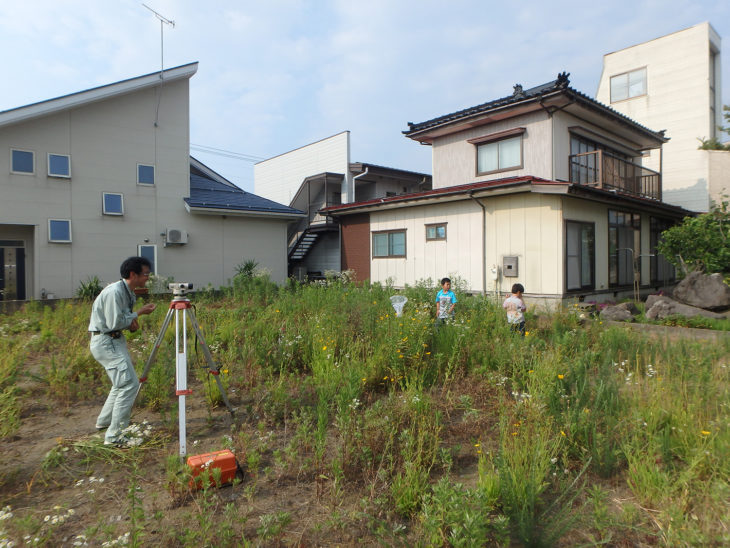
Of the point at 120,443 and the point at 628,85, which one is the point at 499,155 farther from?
the point at 628,85

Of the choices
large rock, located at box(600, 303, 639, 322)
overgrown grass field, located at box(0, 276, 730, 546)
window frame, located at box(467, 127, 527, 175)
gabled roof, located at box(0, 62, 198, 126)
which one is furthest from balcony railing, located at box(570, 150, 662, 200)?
gabled roof, located at box(0, 62, 198, 126)

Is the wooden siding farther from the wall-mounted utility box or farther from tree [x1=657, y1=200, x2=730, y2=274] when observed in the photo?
tree [x1=657, y1=200, x2=730, y2=274]

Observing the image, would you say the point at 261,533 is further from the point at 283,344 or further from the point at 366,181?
the point at 366,181

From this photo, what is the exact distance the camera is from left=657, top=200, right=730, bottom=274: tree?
35.7 feet

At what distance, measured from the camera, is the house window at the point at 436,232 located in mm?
12933

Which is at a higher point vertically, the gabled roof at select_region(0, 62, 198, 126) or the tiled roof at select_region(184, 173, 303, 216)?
the gabled roof at select_region(0, 62, 198, 126)

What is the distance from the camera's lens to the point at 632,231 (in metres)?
13.5

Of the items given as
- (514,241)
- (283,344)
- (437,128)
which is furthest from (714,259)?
(283,344)

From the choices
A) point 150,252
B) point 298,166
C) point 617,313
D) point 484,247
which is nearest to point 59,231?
point 150,252

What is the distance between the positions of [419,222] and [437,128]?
4130mm

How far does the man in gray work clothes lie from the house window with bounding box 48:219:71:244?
38.1 feet

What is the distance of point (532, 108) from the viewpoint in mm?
12602

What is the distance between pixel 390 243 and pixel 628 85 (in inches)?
726

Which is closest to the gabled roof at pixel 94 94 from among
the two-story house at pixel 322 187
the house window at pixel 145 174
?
the house window at pixel 145 174
